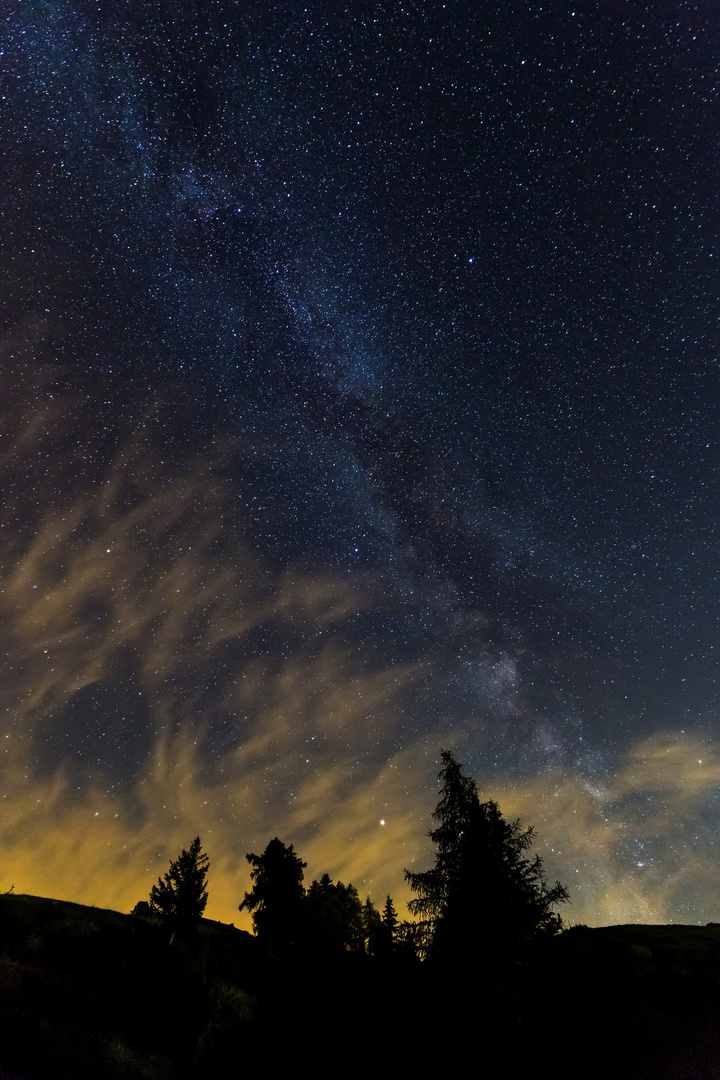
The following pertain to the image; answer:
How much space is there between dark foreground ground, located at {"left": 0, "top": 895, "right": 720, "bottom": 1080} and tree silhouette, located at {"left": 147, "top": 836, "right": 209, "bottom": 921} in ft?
9.43

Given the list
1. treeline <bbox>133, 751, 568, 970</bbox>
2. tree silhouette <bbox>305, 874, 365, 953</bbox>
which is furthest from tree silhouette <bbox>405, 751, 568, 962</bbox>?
tree silhouette <bbox>305, 874, 365, 953</bbox>

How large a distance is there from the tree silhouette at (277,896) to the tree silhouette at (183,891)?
12.2ft

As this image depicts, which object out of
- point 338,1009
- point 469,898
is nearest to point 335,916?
point 338,1009

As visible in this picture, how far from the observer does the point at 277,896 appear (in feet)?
113

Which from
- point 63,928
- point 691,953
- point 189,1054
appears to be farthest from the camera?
point 63,928

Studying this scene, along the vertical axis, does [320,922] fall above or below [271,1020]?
above

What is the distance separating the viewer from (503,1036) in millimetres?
19906

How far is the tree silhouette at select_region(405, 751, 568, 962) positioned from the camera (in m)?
20.4

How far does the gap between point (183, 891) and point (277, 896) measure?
5907mm

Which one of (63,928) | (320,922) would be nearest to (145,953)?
(63,928)

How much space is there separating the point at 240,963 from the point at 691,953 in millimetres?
21218

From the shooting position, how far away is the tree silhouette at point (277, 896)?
1294 inches

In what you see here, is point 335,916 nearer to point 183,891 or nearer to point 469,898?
point 183,891

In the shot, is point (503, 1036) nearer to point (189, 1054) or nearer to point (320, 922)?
point (189, 1054)
